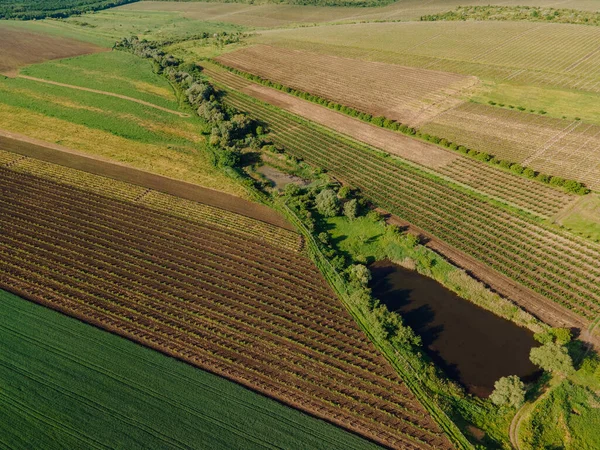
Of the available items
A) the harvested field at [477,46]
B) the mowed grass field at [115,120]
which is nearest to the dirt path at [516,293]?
the mowed grass field at [115,120]

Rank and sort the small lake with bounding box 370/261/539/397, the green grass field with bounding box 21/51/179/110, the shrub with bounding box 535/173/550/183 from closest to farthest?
the small lake with bounding box 370/261/539/397, the shrub with bounding box 535/173/550/183, the green grass field with bounding box 21/51/179/110

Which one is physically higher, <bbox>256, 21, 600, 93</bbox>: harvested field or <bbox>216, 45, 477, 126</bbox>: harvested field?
<bbox>256, 21, 600, 93</bbox>: harvested field

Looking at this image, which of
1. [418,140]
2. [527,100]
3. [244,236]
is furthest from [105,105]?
[527,100]

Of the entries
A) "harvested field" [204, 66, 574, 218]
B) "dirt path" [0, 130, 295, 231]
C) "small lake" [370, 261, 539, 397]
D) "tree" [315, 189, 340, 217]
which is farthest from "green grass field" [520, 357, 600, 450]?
"dirt path" [0, 130, 295, 231]

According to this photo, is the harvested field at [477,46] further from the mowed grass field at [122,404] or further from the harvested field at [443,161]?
the mowed grass field at [122,404]

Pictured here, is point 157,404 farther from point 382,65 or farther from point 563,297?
point 382,65

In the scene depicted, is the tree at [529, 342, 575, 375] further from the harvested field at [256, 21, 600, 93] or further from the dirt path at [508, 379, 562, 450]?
the harvested field at [256, 21, 600, 93]
